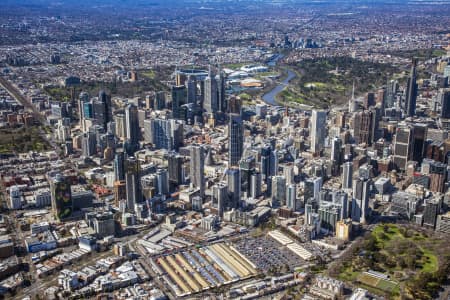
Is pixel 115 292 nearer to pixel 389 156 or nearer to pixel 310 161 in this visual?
pixel 310 161

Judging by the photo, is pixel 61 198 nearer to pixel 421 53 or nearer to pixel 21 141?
pixel 21 141

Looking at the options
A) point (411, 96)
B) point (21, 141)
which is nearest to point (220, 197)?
point (21, 141)

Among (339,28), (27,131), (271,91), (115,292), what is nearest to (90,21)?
(339,28)

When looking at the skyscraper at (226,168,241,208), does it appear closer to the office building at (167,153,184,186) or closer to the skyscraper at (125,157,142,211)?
the office building at (167,153,184,186)

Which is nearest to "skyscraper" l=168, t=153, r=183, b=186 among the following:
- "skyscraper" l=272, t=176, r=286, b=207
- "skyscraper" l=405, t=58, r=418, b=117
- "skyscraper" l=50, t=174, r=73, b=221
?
"skyscraper" l=272, t=176, r=286, b=207

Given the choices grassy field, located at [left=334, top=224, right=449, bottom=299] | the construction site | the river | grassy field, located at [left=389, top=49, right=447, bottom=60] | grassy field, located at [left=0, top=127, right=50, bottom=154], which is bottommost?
grassy field, located at [left=334, top=224, right=449, bottom=299]

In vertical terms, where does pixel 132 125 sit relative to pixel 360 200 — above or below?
above
